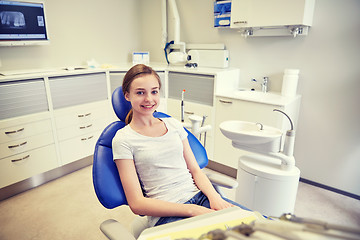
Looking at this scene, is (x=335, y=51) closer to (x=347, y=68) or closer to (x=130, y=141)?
(x=347, y=68)

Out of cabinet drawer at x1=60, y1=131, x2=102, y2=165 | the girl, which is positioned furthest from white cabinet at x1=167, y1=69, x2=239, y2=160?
the girl

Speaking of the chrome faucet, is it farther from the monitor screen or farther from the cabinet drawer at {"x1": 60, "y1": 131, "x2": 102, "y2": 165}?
the monitor screen

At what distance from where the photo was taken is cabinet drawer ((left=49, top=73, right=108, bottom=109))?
7.30ft

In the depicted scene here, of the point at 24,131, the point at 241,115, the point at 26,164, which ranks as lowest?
the point at 26,164

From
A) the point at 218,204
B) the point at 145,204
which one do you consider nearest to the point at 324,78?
the point at 218,204

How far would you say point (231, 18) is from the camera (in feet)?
7.53

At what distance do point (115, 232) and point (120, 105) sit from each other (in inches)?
24.2

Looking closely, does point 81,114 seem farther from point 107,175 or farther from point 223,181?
point 223,181

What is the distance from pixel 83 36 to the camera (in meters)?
2.87

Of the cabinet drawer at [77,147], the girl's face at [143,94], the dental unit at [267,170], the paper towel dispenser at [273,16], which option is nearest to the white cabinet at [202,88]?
the paper towel dispenser at [273,16]

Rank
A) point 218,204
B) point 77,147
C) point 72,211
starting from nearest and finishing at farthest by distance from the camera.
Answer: point 218,204, point 72,211, point 77,147

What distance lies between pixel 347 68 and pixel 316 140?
0.70m

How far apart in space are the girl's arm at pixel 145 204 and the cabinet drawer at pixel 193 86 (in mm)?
1563

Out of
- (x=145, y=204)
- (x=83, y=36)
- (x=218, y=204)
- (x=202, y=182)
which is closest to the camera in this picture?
(x=145, y=204)
